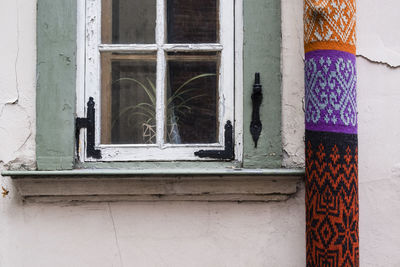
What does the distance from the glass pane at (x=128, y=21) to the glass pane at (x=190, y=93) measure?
0.18 m

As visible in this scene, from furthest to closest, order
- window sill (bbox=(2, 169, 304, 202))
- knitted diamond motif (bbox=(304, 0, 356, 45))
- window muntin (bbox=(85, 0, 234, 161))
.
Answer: window muntin (bbox=(85, 0, 234, 161)) < window sill (bbox=(2, 169, 304, 202)) < knitted diamond motif (bbox=(304, 0, 356, 45))

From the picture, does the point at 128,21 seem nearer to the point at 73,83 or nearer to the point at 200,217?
the point at 73,83

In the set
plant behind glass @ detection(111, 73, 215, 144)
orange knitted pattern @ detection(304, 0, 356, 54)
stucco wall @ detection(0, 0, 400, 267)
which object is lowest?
stucco wall @ detection(0, 0, 400, 267)

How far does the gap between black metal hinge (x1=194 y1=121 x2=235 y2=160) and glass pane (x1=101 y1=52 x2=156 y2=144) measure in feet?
0.86

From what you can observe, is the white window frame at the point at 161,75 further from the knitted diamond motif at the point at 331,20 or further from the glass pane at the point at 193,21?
the knitted diamond motif at the point at 331,20

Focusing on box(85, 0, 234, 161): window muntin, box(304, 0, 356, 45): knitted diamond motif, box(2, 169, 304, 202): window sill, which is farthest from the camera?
box(85, 0, 234, 161): window muntin

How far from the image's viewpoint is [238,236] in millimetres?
2131

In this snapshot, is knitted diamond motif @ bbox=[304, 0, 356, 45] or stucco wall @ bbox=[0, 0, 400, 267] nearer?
knitted diamond motif @ bbox=[304, 0, 356, 45]

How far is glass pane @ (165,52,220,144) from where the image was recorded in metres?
2.23

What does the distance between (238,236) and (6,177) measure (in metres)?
1.14

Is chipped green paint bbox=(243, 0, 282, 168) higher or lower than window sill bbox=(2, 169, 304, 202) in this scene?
higher

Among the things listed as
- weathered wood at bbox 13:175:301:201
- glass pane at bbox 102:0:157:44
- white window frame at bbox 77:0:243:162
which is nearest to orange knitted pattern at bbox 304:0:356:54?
white window frame at bbox 77:0:243:162

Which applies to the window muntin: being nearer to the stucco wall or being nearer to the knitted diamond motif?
the stucco wall

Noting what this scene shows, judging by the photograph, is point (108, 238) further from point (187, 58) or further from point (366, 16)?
point (366, 16)
